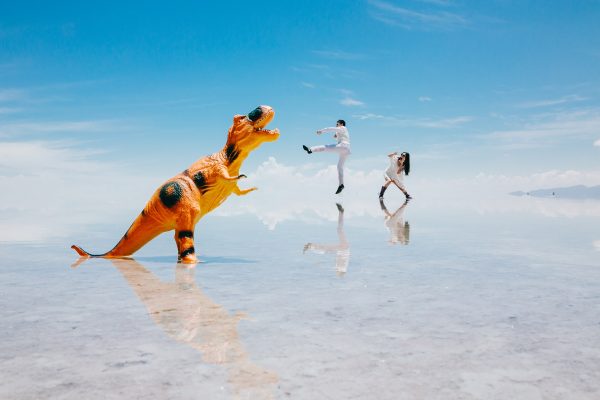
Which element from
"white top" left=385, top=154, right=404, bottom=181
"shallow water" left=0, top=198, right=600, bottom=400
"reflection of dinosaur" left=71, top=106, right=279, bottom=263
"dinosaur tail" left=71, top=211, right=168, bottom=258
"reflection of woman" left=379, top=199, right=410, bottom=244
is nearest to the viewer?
"shallow water" left=0, top=198, right=600, bottom=400

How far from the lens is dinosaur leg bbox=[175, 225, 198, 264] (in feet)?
21.9

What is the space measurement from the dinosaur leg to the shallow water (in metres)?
0.22

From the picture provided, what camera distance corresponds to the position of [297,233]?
9844 mm

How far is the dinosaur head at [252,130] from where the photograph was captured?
24.0 ft

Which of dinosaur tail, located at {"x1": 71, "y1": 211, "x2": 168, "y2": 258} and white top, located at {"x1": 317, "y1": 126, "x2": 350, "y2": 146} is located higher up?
white top, located at {"x1": 317, "y1": 126, "x2": 350, "y2": 146}

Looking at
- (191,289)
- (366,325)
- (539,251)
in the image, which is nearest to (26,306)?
(191,289)

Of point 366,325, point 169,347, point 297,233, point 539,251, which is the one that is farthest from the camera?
point 297,233

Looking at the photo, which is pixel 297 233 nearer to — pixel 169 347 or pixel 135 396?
pixel 169 347

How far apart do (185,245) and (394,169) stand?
45.8 ft

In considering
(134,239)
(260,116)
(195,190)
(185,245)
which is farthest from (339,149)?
(185,245)

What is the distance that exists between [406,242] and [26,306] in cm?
578

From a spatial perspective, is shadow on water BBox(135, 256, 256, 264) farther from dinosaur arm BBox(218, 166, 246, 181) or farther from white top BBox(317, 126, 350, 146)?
white top BBox(317, 126, 350, 146)

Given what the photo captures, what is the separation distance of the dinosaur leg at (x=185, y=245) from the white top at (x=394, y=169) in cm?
1360

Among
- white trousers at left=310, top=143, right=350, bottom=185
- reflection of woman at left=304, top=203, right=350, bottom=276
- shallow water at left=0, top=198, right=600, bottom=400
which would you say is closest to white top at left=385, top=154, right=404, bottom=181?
white trousers at left=310, top=143, right=350, bottom=185
